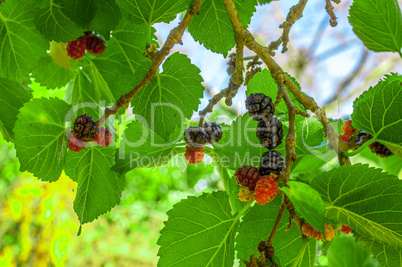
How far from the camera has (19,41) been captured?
0.63 m

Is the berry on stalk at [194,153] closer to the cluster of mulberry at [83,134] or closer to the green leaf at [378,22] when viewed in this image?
the cluster of mulberry at [83,134]

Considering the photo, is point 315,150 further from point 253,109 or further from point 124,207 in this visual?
point 124,207

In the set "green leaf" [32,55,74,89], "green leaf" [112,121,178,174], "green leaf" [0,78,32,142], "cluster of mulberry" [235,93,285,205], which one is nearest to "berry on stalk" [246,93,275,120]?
"cluster of mulberry" [235,93,285,205]

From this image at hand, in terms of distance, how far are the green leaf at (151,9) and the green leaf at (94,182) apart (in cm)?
23

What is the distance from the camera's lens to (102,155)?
635mm

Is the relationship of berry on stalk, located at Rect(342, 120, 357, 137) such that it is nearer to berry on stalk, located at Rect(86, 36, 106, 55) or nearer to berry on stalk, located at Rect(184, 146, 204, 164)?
berry on stalk, located at Rect(184, 146, 204, 164)

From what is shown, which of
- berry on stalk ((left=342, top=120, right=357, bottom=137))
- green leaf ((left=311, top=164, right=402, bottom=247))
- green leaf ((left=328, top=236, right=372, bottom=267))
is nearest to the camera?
green leaf ((left=328, top=236, right=372, bottom=267))

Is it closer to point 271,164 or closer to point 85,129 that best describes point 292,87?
point 271,164

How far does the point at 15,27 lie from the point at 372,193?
0.61m

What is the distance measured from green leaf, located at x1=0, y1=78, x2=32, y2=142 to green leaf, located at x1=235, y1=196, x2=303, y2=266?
435mm

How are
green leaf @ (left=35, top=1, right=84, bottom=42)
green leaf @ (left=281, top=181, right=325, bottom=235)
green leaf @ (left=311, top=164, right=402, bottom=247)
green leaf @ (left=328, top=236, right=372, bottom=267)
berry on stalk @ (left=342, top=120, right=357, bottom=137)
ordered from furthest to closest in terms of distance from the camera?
berry on stalk @ (left=342, top=120, right=357, bottom=137) → green leaf @ (left=35, top=1, right=84, bottom=42) → green leaf @ (left=311, top=164, right=402, bottom=247) → green leaf @ (left=281, top=181, right=325, bottom=235) → green leaf @ (left=328, top=236, right=372, bottom=267)

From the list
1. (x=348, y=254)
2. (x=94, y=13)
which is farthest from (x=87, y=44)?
(x=348, y=254)

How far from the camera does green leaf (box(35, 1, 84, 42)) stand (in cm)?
57

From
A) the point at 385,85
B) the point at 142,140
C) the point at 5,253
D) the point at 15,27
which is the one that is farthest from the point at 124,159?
the point at 5,253
